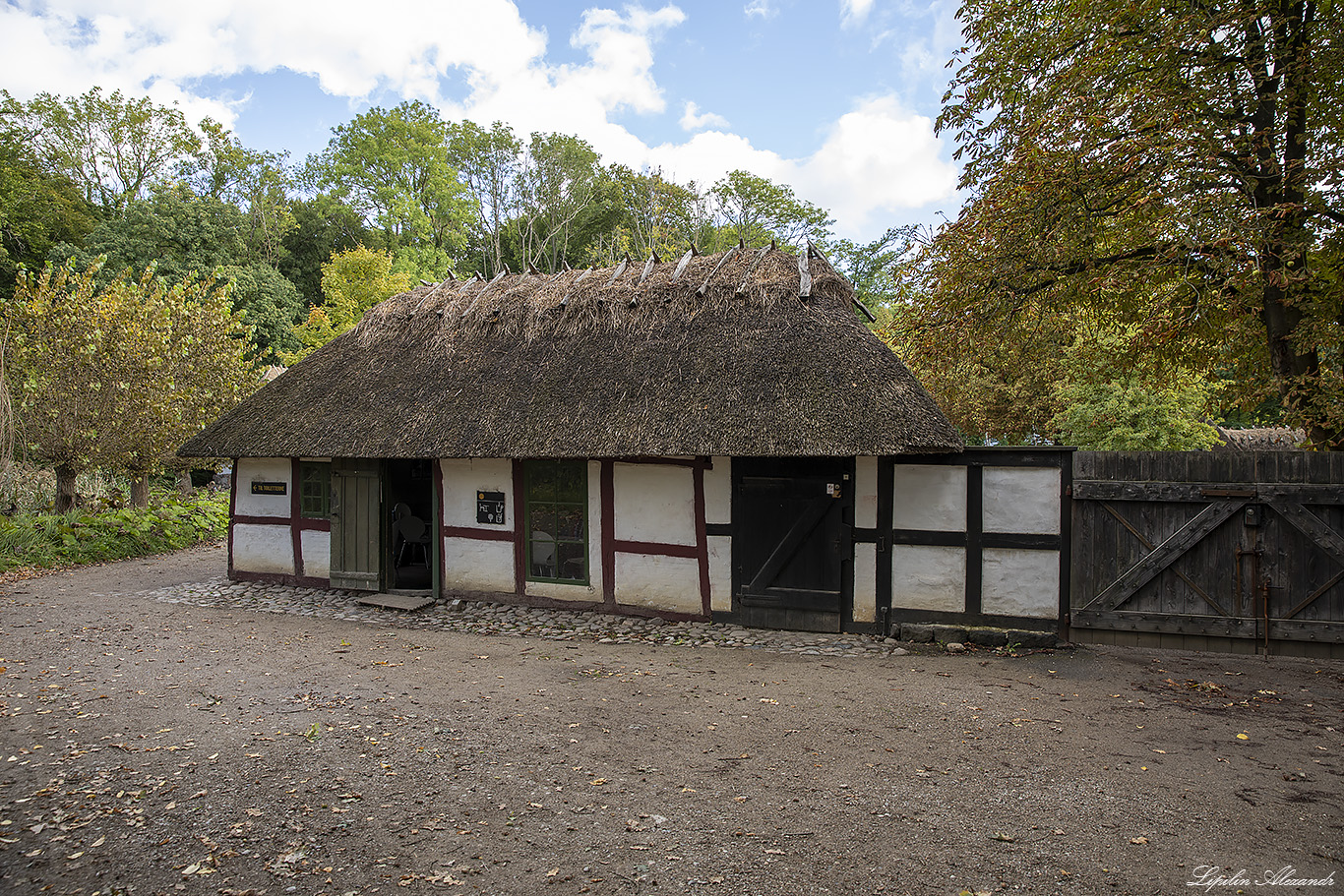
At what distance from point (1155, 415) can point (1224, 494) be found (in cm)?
865

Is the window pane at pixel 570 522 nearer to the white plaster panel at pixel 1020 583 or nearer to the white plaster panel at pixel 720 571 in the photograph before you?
the white plaster panel at pixel 720 571

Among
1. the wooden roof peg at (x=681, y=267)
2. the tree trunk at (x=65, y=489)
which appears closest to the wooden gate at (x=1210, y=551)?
the wooden roof peg at (x=681, y=267)

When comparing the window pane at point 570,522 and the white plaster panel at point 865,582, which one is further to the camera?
the window pane at point 570,522

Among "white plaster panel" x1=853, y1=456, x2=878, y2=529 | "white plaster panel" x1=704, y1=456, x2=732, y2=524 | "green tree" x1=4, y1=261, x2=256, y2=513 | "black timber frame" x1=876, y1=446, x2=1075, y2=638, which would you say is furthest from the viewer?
"green tree" x1=4, y1=261, x2=256, y2=513

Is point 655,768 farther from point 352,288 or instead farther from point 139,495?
point 352,288

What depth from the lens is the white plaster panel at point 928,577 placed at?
7.25m

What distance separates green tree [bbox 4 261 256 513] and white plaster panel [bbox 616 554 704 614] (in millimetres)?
9750

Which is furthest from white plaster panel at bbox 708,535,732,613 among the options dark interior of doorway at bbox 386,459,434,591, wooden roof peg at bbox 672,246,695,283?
dark interior of doorway at bbox 386,459,434,591

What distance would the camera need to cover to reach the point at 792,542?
25.2ft

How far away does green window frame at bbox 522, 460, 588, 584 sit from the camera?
8.60 metres

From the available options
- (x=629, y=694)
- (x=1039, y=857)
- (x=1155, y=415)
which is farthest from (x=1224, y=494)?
(x=1155, y=415)

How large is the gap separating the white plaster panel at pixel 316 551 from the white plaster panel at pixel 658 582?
433cm

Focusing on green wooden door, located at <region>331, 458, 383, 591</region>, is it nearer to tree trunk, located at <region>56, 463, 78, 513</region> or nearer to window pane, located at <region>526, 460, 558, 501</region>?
window pane, located at <region>526, 460, 558, 501</region>

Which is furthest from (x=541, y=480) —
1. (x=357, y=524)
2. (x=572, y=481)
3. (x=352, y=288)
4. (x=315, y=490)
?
(x=352, y=288)
